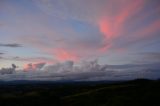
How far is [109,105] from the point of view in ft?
303

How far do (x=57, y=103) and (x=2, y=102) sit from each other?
25714 mm

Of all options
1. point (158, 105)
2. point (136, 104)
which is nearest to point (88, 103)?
point (136, 104)

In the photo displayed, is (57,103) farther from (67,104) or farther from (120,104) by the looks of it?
(120,104)

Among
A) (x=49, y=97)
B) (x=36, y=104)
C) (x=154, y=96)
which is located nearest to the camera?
(x=154, y=96)

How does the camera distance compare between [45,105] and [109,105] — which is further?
[45,105]

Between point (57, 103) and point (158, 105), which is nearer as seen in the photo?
point (158, 105)

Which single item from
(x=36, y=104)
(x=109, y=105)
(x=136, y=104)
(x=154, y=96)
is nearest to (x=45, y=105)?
(x=36, y=104)

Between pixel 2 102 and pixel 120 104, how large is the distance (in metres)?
56.1

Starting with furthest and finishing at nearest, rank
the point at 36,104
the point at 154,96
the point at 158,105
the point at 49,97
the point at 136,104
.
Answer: the point at 49,97, the point at 36,104, the point at 154,96, the point at 136,104, the point at 158,105

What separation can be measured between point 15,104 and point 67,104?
24586 millimetres

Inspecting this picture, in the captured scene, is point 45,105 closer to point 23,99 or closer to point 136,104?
point 23,99

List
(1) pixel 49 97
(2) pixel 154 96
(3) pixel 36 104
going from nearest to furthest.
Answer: (2) pixel 154 96, (3) pixel 36 104, (1) pixel 49 97

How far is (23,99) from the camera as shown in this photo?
395 ft

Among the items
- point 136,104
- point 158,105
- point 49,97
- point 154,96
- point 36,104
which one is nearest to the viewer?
point 158,105
